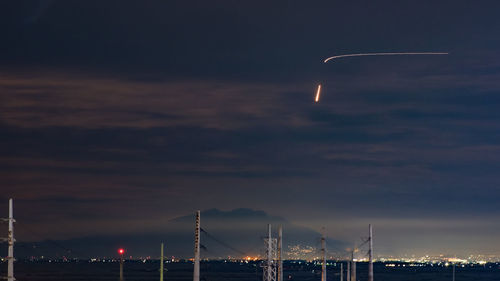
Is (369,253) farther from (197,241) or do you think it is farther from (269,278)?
(197,241)

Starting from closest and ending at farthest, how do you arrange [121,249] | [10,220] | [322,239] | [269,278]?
[10,220] → [121,249] → [269,278] → [322,239]

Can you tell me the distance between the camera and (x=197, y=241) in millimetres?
58906

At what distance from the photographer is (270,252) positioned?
92375 mm

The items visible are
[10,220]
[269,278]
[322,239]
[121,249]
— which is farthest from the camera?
[322,239]

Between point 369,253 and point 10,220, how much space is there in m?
43.1

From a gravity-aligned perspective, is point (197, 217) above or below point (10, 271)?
above

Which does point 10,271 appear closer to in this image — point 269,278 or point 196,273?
point 196,273

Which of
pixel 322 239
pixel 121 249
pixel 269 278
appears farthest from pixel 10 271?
pixel 322 239

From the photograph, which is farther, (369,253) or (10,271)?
(369,253)

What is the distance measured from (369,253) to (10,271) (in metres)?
41.9

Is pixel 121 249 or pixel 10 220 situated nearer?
pixel 10 220

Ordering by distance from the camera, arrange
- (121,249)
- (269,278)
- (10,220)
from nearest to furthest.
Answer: (10,220), (121,249), (269,278)

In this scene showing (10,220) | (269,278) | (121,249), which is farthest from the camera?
(269,278)

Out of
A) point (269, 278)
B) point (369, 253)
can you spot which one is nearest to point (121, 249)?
point (269, 278)
